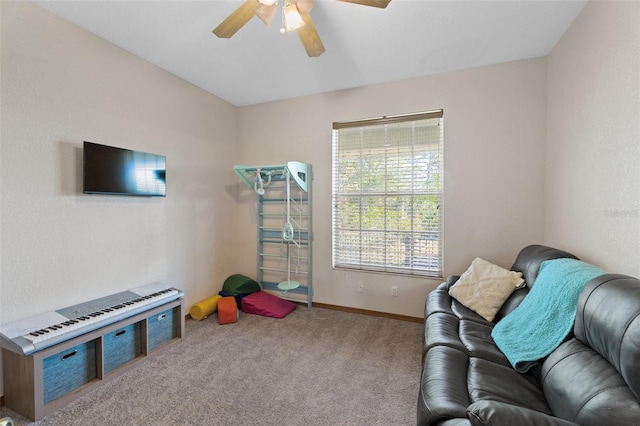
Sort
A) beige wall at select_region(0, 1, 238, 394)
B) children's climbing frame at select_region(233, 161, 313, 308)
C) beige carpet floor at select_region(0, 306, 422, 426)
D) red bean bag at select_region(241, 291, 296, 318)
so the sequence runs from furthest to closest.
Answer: children's climbing frame at select_region(233, 161, 313, 308)
red bean bag at select_region(241, 291, 296, 318)
beige wall at select_region(0, 1, 238, 394)
beige carpet floor at select_region(0, 306, 422, 426)

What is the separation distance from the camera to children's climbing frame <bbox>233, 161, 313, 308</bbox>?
346cm

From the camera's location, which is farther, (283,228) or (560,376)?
(283,228)

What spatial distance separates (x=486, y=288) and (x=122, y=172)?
323 cm

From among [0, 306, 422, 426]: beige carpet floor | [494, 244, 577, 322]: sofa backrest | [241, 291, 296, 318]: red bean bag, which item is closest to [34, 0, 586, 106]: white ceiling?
[494, 244, 577, 322]: sofa backrest

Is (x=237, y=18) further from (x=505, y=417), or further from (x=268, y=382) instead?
(x=268, y=382)

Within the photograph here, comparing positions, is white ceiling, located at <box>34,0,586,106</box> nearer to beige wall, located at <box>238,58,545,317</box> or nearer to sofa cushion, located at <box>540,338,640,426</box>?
beige wall, located at <box>238,58,545,317</box>

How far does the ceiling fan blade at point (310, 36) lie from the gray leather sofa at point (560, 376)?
2106 mm

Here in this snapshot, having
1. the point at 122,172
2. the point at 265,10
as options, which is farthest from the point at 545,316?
the point at 122,172

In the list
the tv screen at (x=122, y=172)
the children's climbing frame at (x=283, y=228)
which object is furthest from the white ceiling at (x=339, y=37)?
the children's climbing frame at (x=283, y=228)

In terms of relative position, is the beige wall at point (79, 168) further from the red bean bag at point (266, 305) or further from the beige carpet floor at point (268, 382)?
the beige carpet floor at point (268, 382)

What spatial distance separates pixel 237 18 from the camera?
173 centimetres

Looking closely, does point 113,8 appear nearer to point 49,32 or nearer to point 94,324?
point 49,32

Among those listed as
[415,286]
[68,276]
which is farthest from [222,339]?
[415,286]

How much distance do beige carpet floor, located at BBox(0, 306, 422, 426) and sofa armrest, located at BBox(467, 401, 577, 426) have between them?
1.01 m
